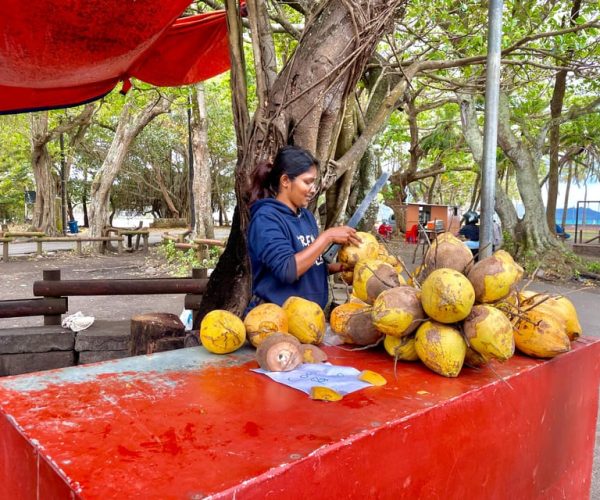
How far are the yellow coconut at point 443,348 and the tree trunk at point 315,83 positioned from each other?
59.5 inches

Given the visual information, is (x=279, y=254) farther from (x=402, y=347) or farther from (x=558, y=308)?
(x=558, y=308)

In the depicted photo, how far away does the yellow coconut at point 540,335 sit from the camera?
1.56 metres

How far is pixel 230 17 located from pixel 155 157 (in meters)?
23.4

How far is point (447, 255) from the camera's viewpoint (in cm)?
166

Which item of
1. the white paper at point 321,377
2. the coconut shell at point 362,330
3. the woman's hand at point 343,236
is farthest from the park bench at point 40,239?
the white paper at point 321,377

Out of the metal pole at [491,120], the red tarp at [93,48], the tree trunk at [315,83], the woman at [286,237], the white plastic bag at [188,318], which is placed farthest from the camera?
the white plastic bag at [188,318]

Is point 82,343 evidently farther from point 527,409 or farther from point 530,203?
point 530,203

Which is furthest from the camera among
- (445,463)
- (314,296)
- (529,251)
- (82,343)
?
(529,251)

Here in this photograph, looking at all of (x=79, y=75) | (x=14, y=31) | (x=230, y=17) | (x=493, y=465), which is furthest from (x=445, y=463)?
(x=79, y=75)

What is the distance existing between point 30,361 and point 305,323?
3496 millimetres

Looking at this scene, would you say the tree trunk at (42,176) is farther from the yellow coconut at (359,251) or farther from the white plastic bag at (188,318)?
the yellow coconut at (359,251)

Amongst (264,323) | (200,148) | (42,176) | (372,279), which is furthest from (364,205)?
(42,176)

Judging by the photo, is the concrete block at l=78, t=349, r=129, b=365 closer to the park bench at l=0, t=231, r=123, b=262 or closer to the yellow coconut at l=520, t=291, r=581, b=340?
the yellow coconut at l=520, t=291, r=581, b=340

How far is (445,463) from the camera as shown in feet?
4.15
